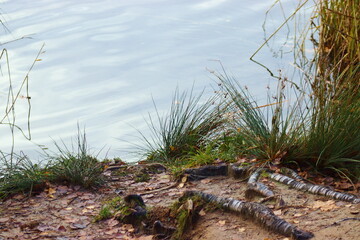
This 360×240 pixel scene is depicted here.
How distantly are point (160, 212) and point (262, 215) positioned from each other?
107 cm

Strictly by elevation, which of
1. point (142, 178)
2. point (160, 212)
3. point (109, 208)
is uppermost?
point (160, 212)

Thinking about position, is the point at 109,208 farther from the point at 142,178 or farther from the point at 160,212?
the point at 142,178

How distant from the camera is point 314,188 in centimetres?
461

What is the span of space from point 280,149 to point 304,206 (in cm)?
104

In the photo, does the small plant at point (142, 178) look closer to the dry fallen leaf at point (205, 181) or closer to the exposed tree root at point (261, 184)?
the exposed tree root at point (261, 184)

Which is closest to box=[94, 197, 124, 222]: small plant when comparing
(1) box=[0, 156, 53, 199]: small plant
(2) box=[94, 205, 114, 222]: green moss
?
(2) box=[94, 205, 114, 222]: green moss

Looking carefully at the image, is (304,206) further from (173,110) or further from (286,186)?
(173,110)

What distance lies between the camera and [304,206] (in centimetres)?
436

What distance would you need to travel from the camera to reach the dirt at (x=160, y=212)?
3.96 metres

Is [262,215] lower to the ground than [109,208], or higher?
higher

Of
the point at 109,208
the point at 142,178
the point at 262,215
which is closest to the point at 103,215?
the point at 109,208

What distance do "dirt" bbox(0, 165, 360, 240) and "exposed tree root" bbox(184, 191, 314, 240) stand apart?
0.20 feet

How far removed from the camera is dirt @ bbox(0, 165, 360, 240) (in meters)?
3.96

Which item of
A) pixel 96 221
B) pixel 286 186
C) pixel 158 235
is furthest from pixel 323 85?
pixel 96 221
